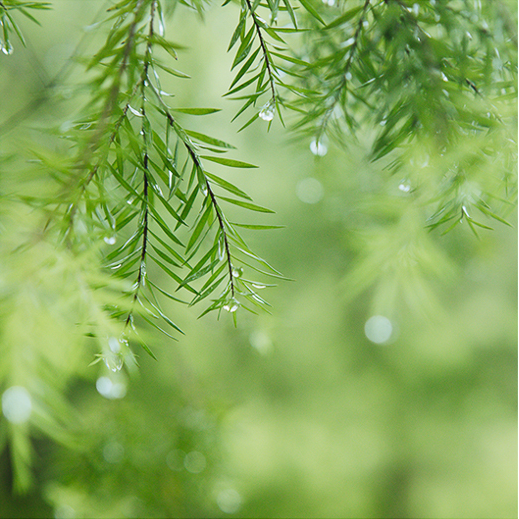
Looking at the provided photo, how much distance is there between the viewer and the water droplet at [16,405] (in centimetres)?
21

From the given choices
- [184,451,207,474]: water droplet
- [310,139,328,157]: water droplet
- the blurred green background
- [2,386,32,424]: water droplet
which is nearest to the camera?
[2,386,32,424]: water droplet

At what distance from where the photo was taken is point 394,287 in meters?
0.50

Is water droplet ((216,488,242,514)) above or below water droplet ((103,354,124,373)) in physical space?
below

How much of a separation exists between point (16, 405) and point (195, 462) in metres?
0.69

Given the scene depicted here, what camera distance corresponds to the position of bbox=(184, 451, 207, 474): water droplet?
2.66ft

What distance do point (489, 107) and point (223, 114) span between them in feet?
3.16

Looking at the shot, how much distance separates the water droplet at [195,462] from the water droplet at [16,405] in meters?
0.67

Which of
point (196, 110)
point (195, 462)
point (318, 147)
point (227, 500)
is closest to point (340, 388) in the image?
point (227, 500)

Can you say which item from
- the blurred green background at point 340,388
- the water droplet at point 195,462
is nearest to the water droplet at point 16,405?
the water droplet at point 195,462

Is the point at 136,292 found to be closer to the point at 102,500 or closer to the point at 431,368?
the point at 102,500

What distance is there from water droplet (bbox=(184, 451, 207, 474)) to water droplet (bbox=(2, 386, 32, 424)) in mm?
675

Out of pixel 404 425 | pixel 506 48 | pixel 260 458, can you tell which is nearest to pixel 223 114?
pixel 506 48

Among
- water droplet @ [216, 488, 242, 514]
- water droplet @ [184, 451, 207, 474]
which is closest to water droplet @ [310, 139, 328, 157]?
water droplet @ [184, 451, 207, 474]

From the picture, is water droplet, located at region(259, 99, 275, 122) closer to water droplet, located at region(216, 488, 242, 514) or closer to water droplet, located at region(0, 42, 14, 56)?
water droplet, located at region(0, 42, 14, 56)
